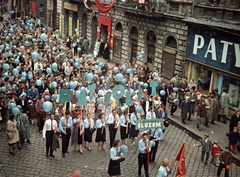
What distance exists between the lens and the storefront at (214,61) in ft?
53.2

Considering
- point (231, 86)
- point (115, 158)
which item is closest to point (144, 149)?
point (115, 158)

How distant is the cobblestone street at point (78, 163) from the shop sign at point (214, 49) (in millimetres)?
5567

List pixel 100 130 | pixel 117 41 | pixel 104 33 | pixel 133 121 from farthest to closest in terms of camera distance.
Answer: pixel 104 33 → pixel 117 41 → pixel 133 121 → pixel 100 130

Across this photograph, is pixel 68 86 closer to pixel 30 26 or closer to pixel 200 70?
pixel 200 70

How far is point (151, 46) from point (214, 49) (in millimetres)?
7054

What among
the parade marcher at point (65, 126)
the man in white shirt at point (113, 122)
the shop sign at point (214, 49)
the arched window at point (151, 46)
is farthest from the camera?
the arched window at point (151, 46)

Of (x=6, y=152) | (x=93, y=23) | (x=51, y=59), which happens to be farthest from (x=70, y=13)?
(x=6, y=152)

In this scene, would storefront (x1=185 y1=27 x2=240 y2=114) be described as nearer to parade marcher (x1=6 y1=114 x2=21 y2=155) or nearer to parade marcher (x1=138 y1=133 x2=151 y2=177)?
parade marcher (x1=138 y1=133 x2=151 y2=177)

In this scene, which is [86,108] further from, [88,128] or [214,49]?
[214,49]

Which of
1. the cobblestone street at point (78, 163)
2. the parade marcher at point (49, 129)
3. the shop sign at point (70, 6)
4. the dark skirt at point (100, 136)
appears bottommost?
the cobblestone street at point (78, 163)

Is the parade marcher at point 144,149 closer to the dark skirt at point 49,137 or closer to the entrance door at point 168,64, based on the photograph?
the dark skirt at point 49,137

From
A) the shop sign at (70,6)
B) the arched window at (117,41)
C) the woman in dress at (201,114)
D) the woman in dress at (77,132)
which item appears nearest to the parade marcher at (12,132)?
the woman in dress at (77,132)

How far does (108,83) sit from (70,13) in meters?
22.6

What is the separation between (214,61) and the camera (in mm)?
17516
